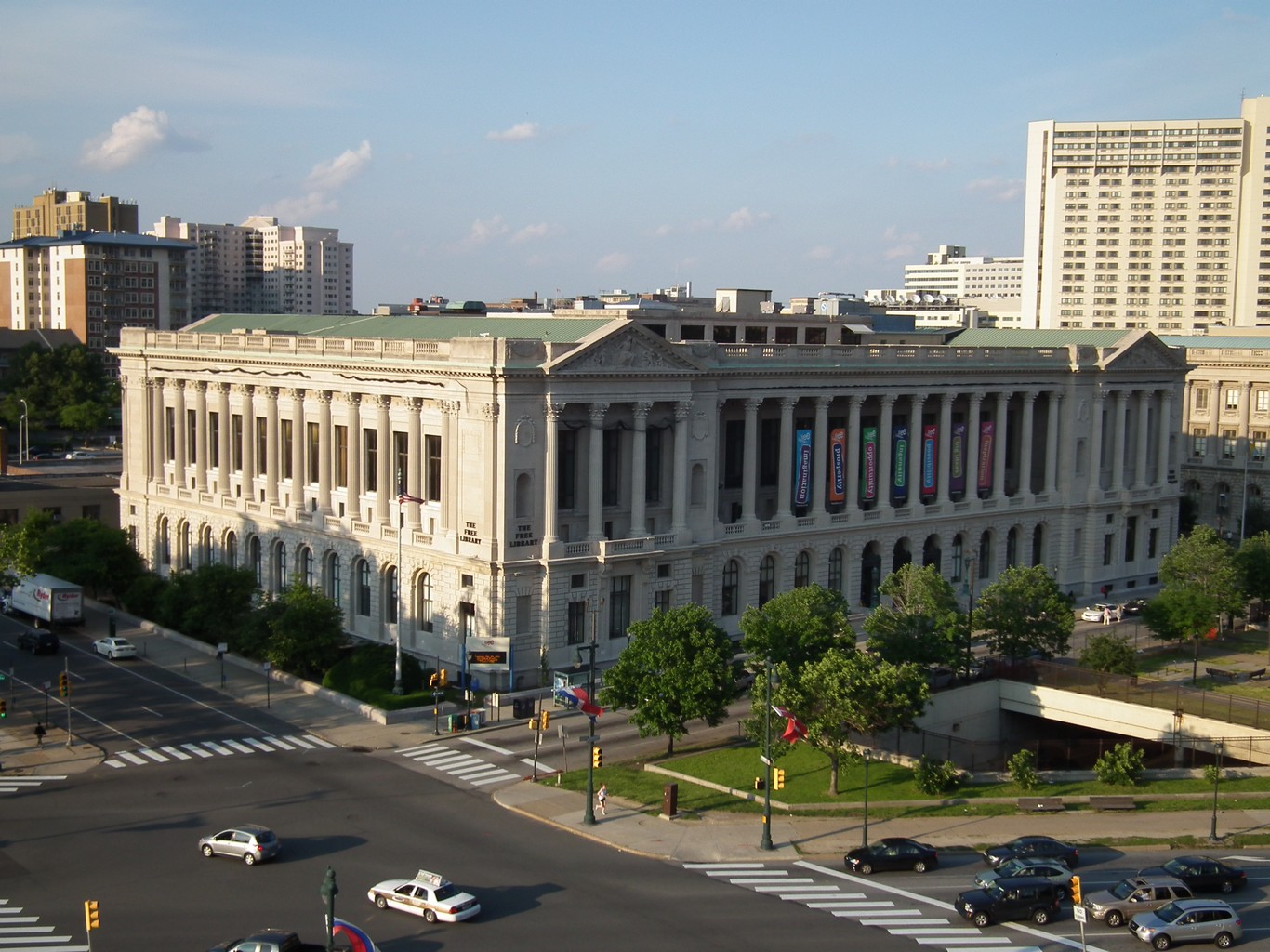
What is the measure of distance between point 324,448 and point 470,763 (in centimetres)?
3277

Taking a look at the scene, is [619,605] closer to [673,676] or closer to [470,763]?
[673,676]

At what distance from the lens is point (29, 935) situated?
150ft

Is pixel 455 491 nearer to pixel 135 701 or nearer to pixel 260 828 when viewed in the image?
pixel 135 701

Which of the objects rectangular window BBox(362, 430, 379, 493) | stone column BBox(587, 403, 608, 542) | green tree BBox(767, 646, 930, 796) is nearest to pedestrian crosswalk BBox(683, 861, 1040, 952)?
green tree BBox(767, 646, 930, 796)

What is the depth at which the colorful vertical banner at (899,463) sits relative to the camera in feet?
338

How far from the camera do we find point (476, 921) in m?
47.2

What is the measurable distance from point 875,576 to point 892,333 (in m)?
34.0

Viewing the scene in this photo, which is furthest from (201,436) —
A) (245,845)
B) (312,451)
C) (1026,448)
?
(1026,448)

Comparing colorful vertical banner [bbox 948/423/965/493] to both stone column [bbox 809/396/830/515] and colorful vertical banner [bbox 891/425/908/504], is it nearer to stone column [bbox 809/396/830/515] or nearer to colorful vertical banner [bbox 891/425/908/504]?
colorful vertical banner [bbox 891/425/908/504]

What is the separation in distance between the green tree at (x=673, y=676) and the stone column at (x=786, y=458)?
2773cm

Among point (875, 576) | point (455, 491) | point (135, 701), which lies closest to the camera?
point (135, 701)

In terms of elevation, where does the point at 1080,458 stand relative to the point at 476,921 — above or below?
above

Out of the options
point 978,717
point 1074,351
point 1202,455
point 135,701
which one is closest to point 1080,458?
point 1074,351

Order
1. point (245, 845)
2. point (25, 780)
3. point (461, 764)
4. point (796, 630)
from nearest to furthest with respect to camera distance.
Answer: point (245, 845), point (25, 780), point (461, 764), point (796, 630)
